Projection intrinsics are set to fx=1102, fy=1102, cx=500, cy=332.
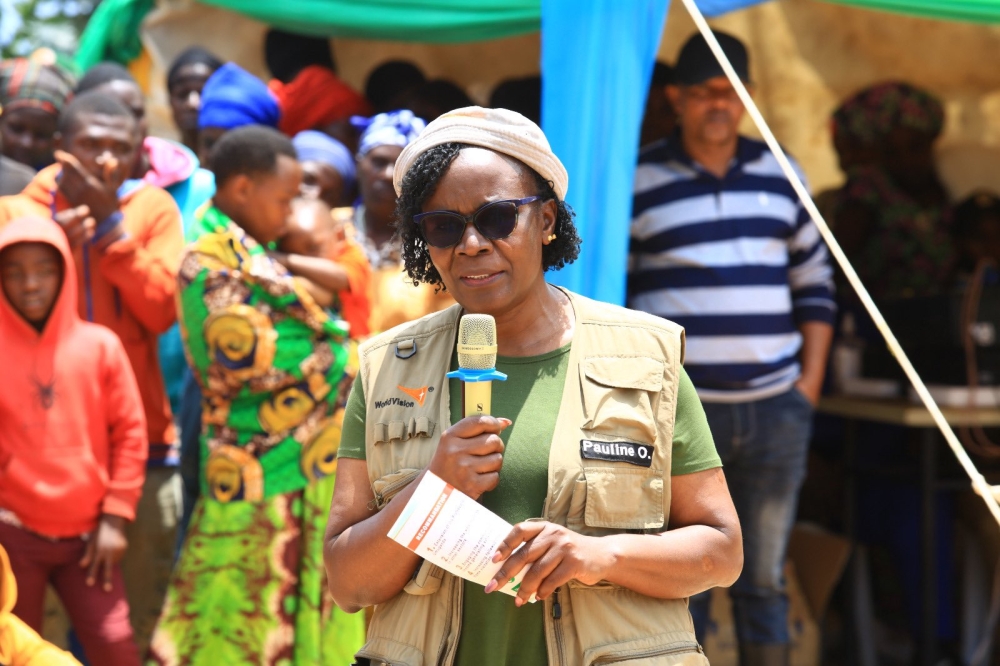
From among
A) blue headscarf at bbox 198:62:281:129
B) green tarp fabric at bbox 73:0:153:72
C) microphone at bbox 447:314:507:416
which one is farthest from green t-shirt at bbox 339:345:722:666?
green tarp fabric at bbox 73:0:153:72

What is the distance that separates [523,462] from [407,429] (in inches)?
8.5

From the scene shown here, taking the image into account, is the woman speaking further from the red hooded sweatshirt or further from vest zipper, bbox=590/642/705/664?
the red hooded sweatshirt

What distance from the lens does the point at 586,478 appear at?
1.90 m

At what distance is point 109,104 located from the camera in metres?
3.95

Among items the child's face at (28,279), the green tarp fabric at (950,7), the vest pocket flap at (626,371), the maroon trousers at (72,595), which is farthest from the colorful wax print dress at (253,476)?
the green tarp fabric at (950,7)

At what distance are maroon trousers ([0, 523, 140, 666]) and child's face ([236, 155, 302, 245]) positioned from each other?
116 centimetres

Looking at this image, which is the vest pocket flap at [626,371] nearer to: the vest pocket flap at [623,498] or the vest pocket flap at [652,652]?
the vest pocket flap at [623,498]

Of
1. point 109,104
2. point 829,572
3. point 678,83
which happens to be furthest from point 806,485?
point 109,104

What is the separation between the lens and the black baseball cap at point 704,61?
4012mm

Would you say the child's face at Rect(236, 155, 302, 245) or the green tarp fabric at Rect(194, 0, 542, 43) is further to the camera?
the green tarp fabric at Rect(194, 0, 542, 43)

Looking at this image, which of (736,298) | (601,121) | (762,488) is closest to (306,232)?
(601,121)

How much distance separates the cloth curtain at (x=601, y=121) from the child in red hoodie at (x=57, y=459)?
1.55 metres

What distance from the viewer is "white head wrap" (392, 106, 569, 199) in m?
1.99

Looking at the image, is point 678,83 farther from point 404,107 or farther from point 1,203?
point 1,203
